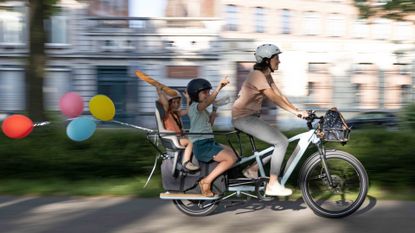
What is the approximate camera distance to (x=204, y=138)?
5.71m

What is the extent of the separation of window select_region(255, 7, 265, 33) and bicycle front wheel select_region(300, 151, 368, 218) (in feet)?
136

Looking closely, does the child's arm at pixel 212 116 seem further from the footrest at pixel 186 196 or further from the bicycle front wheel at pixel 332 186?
the bicycle front wheel at pixel 332 186

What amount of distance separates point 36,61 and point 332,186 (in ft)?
16.3

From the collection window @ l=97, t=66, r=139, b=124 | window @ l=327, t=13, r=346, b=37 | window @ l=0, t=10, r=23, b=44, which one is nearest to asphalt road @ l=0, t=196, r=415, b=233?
window @ l=97, t=66, r=139, b=124

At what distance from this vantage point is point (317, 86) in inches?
396

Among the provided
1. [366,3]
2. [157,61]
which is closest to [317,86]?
[366,3]

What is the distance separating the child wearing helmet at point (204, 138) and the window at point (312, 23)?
4327 cm

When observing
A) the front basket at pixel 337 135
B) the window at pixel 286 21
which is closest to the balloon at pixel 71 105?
the front basket at pixel 337 135

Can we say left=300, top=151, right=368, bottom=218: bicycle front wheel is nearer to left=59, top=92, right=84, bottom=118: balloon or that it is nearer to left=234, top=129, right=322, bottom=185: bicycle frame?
left=234, top=129, right=322, bottom=185: bicycle frame

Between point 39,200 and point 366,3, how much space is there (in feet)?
22.4

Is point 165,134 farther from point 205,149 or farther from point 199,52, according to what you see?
point 199,52

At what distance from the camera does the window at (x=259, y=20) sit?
46.4m

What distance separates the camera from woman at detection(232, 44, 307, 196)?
5.58 m

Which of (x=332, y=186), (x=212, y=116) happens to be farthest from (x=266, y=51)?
(x=332, y=186)
